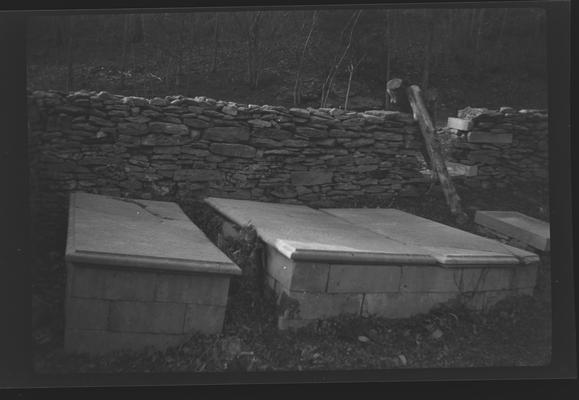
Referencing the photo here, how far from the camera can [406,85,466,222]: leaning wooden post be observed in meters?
4.05

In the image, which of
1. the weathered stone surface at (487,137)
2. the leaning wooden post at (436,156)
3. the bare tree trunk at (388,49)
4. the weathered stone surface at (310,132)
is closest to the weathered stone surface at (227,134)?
the weathered stone surface at (310,132)

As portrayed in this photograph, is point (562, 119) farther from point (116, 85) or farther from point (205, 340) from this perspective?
point (116, 85)

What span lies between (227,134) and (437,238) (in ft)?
5.42

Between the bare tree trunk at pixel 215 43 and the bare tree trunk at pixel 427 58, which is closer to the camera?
the bare tree trunk at pixel 215 43

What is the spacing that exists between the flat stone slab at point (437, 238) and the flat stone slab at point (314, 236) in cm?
8

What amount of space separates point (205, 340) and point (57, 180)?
140cm

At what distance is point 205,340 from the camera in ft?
11.3

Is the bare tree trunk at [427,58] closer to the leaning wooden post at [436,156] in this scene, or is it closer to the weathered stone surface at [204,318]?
the leaning wooden post at [436,156]

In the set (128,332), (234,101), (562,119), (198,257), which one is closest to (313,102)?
(234,101)

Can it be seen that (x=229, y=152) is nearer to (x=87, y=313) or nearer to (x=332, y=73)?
(x=332, y=73)

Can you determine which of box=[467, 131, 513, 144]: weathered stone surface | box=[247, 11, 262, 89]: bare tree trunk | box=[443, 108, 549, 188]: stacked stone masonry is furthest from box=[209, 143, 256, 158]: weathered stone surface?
box=[467, 131, 513, 144]: weathered stone surface

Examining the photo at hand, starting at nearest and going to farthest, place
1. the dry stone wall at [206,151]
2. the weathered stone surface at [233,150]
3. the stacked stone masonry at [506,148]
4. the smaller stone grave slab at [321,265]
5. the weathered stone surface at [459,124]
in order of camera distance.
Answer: the smaller stone grave slab at [321,265], the dry stone wall at [206,151], the stacked stone masonry at [506,148], the weathered stone surface at [233,150], the weathered stone surface at [459,124]

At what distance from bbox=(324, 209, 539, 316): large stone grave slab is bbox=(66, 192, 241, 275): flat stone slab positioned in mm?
984

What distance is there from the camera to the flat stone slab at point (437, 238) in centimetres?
373
